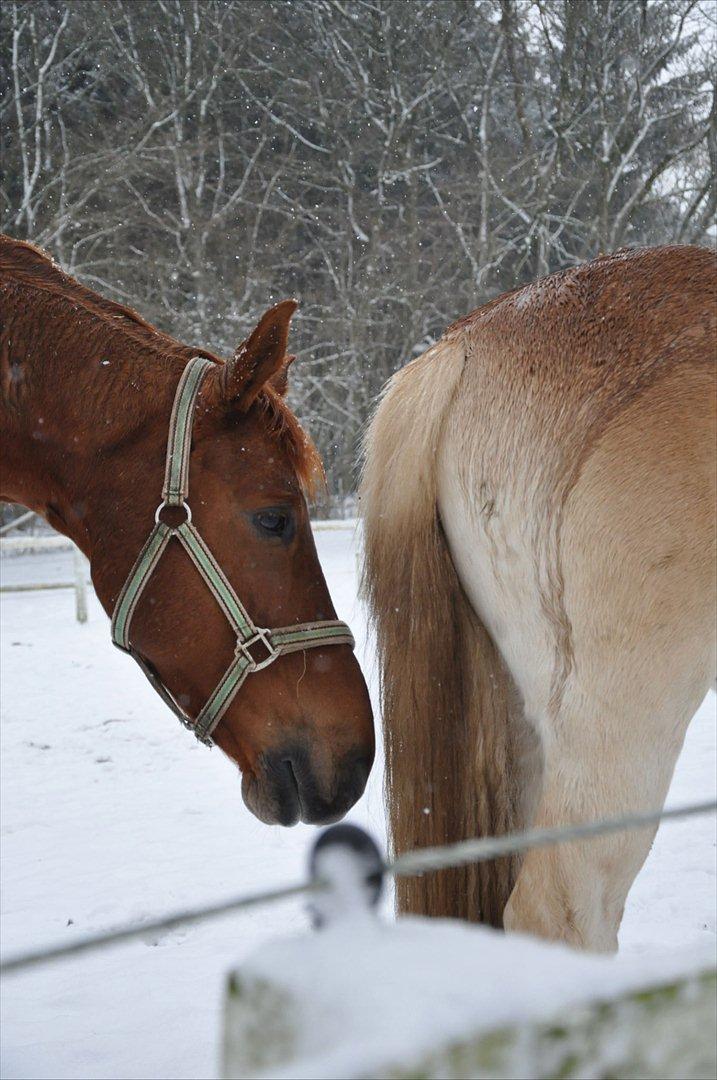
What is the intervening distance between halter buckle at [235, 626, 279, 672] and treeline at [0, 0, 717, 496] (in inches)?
463

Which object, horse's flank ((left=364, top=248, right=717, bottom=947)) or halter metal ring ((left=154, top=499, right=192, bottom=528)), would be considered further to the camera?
halter metal ring ((left=154, top=499, right=192, bottom=528))

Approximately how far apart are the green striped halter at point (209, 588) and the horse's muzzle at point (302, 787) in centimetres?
15

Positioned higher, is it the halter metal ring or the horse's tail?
→ the halter metal ring

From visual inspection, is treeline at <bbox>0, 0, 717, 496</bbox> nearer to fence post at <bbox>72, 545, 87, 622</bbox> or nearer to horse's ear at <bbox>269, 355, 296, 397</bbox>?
fence post at <bbox>72, 545, 87, 622</bbox>

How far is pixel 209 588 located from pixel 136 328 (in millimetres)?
662

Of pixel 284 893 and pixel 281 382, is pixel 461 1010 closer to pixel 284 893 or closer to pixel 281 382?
pixel 284 893

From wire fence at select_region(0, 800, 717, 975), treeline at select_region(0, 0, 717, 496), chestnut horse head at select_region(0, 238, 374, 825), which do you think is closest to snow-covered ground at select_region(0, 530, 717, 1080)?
chestnut horse head at select_region(0, 238, 374, 825)

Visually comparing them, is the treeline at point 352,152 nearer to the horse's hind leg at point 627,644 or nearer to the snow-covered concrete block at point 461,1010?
the horse's hind leg at point 627,644

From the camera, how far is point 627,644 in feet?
5.00

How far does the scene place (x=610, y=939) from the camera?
161cm

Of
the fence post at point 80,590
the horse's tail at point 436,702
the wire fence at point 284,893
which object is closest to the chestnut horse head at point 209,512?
the horse's tail at point 436,702

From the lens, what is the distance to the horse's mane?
6.15ft

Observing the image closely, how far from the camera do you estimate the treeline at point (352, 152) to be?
13453 mm

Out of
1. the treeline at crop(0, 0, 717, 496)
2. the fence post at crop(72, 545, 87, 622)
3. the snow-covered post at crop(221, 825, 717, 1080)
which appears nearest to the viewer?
the snow-covered post at crop(221, 825, 717, 1080)
